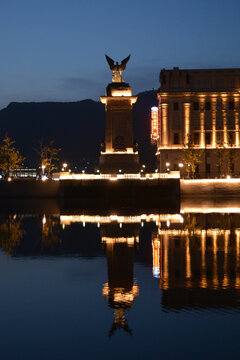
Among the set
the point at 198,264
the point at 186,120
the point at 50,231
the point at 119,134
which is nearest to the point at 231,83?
the point at 186,120

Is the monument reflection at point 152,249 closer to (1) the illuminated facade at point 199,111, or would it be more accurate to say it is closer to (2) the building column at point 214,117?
(1) the illuminated facade at point 199,111

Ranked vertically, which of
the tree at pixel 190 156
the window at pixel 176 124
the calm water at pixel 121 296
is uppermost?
the window at pixel 176 124

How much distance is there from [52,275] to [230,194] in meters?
60.8

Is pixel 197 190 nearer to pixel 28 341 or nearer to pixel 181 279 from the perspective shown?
pixel 181 279

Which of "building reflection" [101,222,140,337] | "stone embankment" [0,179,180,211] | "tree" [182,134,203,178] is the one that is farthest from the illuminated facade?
"building reflection" [101,222,140,337]

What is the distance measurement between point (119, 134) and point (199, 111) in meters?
29.4

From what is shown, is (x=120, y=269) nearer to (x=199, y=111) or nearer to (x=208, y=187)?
(x=208, y=187)

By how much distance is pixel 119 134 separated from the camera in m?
75.8

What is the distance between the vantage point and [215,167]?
98688mm

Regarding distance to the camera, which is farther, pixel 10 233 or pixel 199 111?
pixel 199 111

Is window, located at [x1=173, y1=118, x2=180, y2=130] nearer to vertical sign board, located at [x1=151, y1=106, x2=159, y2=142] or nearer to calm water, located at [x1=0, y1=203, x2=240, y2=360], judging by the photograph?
vertical sign board, located at [x1=151, y1=106, x2=159, y2=142]

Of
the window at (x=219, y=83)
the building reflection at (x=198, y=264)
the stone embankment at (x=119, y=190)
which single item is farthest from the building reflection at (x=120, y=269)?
the window at (x=219, y=83)

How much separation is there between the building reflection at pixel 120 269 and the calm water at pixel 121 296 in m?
0.04

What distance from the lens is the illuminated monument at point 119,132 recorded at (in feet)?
247
